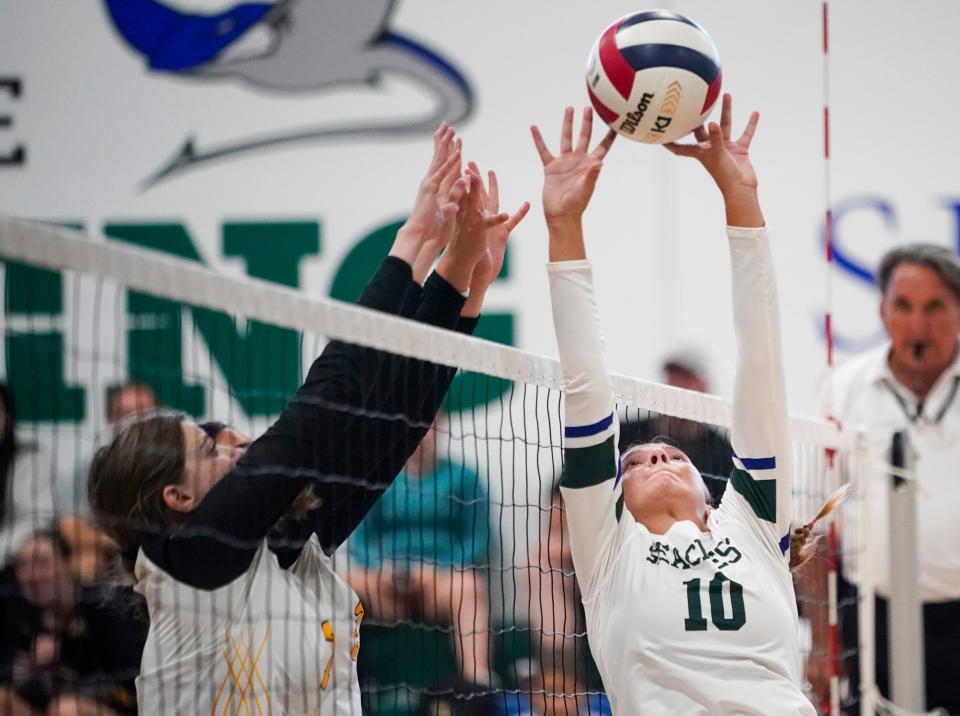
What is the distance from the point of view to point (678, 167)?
7.00 metres

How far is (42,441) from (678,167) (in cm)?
375

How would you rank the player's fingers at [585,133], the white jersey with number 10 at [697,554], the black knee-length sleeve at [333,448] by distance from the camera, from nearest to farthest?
the black knee-length sleeve at [333,448] < the white jersey with number 10 at [697,554] < the player's fingers at [585,133]

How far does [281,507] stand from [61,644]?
1486 millimetres

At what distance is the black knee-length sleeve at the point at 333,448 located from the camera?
2.35 meters

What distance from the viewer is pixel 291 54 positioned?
7270 mm

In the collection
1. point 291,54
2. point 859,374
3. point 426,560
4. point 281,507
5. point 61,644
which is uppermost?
point 291,54

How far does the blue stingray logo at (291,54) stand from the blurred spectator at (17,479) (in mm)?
2465

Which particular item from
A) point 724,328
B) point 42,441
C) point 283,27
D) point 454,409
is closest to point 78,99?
point 283,27

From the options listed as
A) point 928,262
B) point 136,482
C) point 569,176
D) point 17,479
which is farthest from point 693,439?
point 17,479

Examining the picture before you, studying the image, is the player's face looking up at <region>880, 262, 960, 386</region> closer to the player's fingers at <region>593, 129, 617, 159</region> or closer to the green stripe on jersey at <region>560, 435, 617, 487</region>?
the player's fingers at <region>593, 129, 617, 159</region>

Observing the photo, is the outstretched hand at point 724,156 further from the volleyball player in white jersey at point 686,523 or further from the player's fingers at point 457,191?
the player's fingers at point 457,191

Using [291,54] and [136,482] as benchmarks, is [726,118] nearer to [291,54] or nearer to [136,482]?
[136,482]

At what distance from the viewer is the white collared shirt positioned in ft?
15.6

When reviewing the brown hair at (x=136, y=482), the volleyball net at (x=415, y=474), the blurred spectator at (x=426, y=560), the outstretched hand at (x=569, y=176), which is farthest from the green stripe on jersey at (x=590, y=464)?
the blurred spectator at (x=426, y=560)
